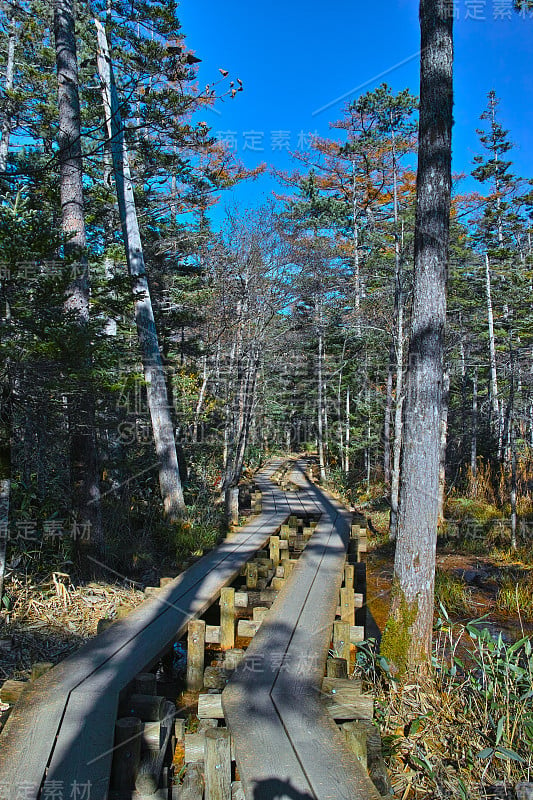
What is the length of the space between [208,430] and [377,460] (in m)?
8.41

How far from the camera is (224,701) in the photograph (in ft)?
10.4

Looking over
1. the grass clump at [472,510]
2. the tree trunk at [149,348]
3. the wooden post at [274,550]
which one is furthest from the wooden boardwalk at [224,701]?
the grass clump at [472,510]

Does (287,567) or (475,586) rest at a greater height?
(287,567)

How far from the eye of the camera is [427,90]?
421 cm

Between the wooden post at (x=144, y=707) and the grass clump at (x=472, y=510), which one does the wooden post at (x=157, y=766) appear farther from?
the grass clump at (x=472, y=510)

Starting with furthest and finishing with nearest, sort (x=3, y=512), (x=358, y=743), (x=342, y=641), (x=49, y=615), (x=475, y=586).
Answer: (x=475, y=586)
(x=49, y=615)
(x=3, y=512)
(x=342, y=641)
(x=358, y=743)

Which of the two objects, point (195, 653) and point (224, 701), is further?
point (195, 653)

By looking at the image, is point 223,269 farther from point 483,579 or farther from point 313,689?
point 313,689

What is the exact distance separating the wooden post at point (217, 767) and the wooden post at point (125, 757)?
41 centimetres

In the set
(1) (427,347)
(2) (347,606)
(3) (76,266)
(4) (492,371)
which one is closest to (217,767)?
(2) (347,606)

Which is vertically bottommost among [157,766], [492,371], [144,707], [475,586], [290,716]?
[475,586]

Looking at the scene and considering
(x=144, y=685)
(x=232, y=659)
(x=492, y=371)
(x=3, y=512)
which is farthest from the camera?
(x=492, y=371)

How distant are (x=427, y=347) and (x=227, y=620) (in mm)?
2991

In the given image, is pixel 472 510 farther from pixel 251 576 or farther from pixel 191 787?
pixel 191 787
